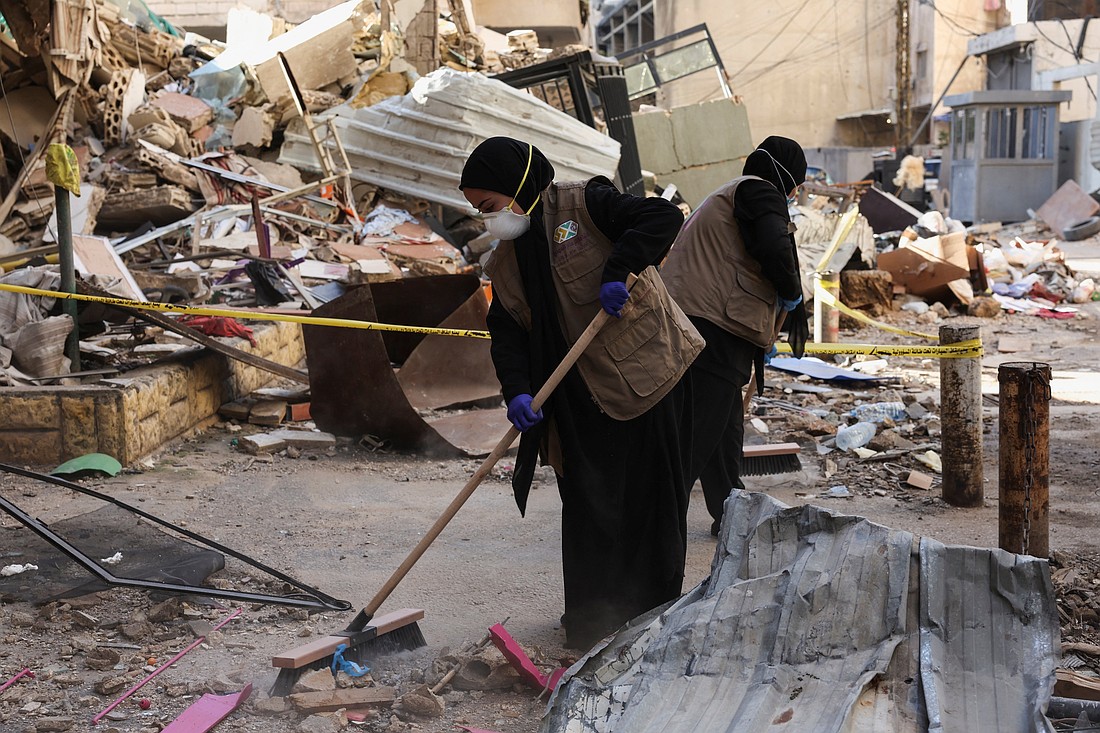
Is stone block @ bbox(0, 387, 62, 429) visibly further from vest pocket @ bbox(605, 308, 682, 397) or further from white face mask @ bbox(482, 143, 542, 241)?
vest pocket @ bbox(605, 308, 682, 397)

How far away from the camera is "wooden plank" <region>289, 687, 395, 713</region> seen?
272 centimetres

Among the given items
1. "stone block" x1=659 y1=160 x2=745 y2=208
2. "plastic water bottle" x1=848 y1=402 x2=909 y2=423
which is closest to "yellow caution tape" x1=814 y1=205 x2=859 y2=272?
"plastic water bottle" x1=848 y1=402 x2=909 y2=423

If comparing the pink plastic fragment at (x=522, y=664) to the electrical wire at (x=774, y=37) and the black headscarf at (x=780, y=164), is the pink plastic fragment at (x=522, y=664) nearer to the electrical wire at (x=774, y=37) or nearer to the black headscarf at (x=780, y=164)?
the black headscarf at (x=780, y=164)

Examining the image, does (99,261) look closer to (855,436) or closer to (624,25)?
(855,436)

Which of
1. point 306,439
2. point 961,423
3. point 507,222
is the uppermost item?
point 507,222

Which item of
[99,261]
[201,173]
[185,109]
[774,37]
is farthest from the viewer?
[774,37]

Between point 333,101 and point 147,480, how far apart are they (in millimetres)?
10430

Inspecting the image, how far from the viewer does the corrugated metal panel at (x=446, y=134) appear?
482 inches

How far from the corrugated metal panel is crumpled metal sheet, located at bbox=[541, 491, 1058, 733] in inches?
394

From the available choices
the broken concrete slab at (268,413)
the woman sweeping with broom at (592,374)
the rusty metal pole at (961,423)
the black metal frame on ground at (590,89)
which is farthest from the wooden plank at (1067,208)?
the woman sweeping with broom at (592,374)

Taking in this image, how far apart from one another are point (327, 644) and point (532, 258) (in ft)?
4.09

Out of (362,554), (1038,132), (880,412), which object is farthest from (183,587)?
(1038,132)

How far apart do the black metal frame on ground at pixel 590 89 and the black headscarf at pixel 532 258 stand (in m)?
10.8

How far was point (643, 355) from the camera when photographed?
3.04 meters
